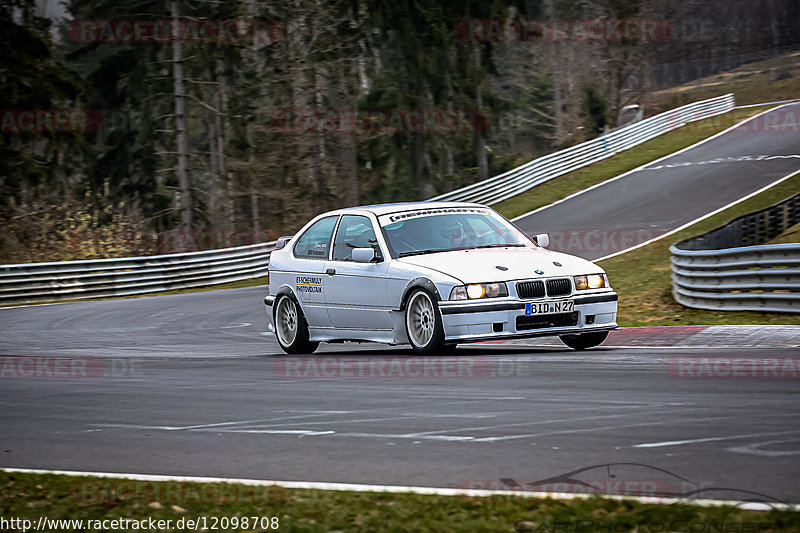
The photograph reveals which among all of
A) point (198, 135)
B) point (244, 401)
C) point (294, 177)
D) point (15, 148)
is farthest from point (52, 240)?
point (198, 135)

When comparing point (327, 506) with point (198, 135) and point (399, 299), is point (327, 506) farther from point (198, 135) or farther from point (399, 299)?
point (198, 135)

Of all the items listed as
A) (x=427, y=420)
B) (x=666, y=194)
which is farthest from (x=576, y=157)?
(x=427, y=420)

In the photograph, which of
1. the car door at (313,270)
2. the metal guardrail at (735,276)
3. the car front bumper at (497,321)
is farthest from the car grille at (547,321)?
the metal guardrail at (735,276)

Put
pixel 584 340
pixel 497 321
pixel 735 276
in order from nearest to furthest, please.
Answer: pixel 497 321
pixel 584 340
pixel 735 276

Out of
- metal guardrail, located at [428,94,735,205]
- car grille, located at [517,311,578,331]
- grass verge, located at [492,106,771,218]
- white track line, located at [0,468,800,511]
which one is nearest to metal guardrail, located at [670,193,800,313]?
car grille, located at [517,311,578,331]

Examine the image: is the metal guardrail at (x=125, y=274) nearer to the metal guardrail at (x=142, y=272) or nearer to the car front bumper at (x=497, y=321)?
the metal guardrail at (x=142, y=272)

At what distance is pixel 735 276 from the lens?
15203mm

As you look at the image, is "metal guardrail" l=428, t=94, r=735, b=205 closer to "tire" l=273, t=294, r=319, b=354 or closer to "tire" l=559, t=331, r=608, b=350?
"tire" l=273, t=294, r=319, b=354

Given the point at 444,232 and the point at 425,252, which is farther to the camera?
the point at 444,232

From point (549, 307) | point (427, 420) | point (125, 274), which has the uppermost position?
point (125, 274)

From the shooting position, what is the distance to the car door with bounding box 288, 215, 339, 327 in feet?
40.9

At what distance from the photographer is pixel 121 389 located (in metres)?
9.75

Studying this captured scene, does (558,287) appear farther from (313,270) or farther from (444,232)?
(313,270)

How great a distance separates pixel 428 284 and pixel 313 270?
7.46 ft
